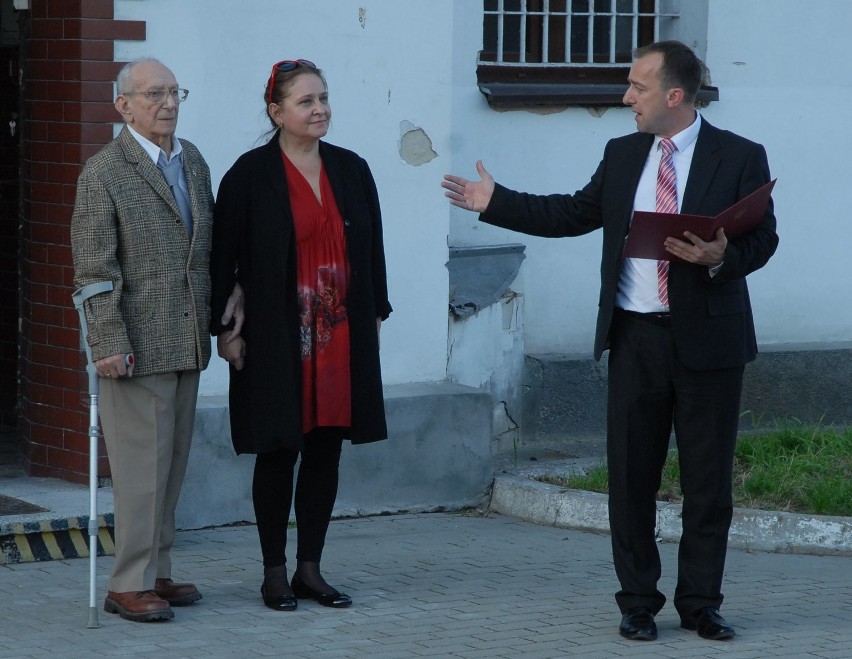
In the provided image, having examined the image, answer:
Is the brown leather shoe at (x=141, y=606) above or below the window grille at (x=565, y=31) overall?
below

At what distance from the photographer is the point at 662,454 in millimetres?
5250

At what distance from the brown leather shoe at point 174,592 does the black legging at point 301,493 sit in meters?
0.30

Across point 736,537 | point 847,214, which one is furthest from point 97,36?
point 847,214

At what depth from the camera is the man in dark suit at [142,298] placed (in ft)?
16.5

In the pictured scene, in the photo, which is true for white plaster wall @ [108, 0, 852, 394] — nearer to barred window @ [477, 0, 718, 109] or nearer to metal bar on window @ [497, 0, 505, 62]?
barred window @ [477, 0, 718, 109]

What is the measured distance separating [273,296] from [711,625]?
1.90 meters

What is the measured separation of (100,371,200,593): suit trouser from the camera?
512 centimetres

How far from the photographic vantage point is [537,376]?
8156 millimetres

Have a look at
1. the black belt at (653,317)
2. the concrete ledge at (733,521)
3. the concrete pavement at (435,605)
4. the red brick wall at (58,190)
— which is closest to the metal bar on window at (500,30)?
the concrete ledge at (733,521)

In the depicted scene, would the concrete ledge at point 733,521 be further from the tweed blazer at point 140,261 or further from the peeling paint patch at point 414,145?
the tweed blazer at point 140,261

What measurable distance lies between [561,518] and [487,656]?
6.92ft

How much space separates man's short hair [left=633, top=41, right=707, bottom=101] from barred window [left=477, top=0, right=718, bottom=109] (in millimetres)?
3165

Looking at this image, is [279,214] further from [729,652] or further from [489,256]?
[489,256]

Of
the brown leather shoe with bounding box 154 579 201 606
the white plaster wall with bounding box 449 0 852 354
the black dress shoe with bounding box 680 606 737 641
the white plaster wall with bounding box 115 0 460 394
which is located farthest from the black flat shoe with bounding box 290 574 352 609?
the white plaster wall with bounding box 449 0 852 354
